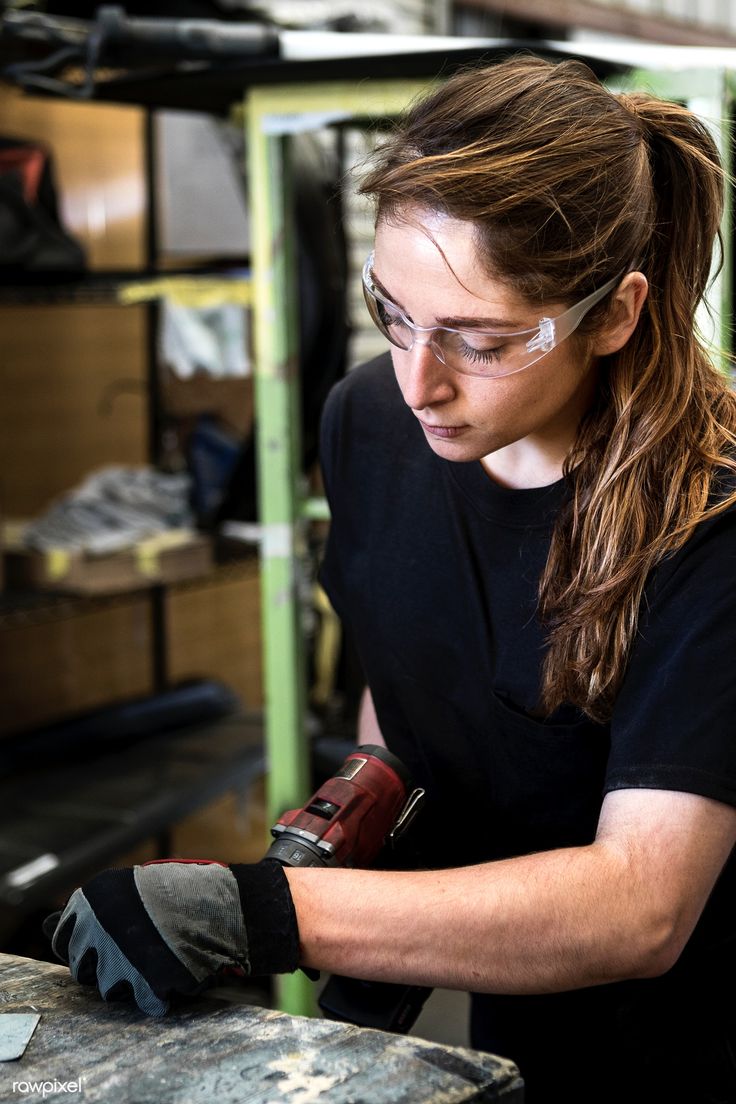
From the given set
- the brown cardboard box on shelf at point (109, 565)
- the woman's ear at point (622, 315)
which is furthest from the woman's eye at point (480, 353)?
the brown cardboard box on shelf at point (109, 565)

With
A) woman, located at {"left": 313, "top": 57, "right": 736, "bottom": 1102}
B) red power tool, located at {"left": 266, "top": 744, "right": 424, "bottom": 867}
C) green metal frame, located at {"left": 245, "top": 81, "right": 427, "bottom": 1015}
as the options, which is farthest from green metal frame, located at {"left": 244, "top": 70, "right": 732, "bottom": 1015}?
red power tool, located at {"left": 266, "top": 744, "right": 424, "bottom": 867}

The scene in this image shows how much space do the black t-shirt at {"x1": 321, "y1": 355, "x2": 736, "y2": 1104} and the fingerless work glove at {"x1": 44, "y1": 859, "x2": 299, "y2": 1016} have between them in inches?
14.2

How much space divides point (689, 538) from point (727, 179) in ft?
1.50

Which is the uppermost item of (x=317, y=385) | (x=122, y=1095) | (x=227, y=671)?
(x=317, y=385)

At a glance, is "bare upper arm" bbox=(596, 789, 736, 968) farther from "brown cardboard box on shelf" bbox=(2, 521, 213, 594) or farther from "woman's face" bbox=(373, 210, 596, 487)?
"brown cardboard box on shelf" bbox=(2, 521, 213, 594)

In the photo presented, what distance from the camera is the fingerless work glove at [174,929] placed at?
117cm

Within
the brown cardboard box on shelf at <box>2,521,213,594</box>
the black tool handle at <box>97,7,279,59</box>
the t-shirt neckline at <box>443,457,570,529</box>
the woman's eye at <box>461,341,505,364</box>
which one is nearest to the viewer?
the woman's eye at <box>461,341,505,364</box>

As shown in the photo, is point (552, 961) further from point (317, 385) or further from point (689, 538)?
point (317, 385)

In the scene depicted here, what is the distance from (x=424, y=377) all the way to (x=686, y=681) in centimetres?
40

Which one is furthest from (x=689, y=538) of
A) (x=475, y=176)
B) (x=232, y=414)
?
(x=232, y=414)

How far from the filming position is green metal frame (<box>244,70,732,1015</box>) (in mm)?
2350

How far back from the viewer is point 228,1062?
1107 millimetres

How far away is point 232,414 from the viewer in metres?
4.25

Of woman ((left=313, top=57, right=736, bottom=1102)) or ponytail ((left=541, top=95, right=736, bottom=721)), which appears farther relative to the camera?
ponytail ((left=541, top=95, right=736, bottom=721))
